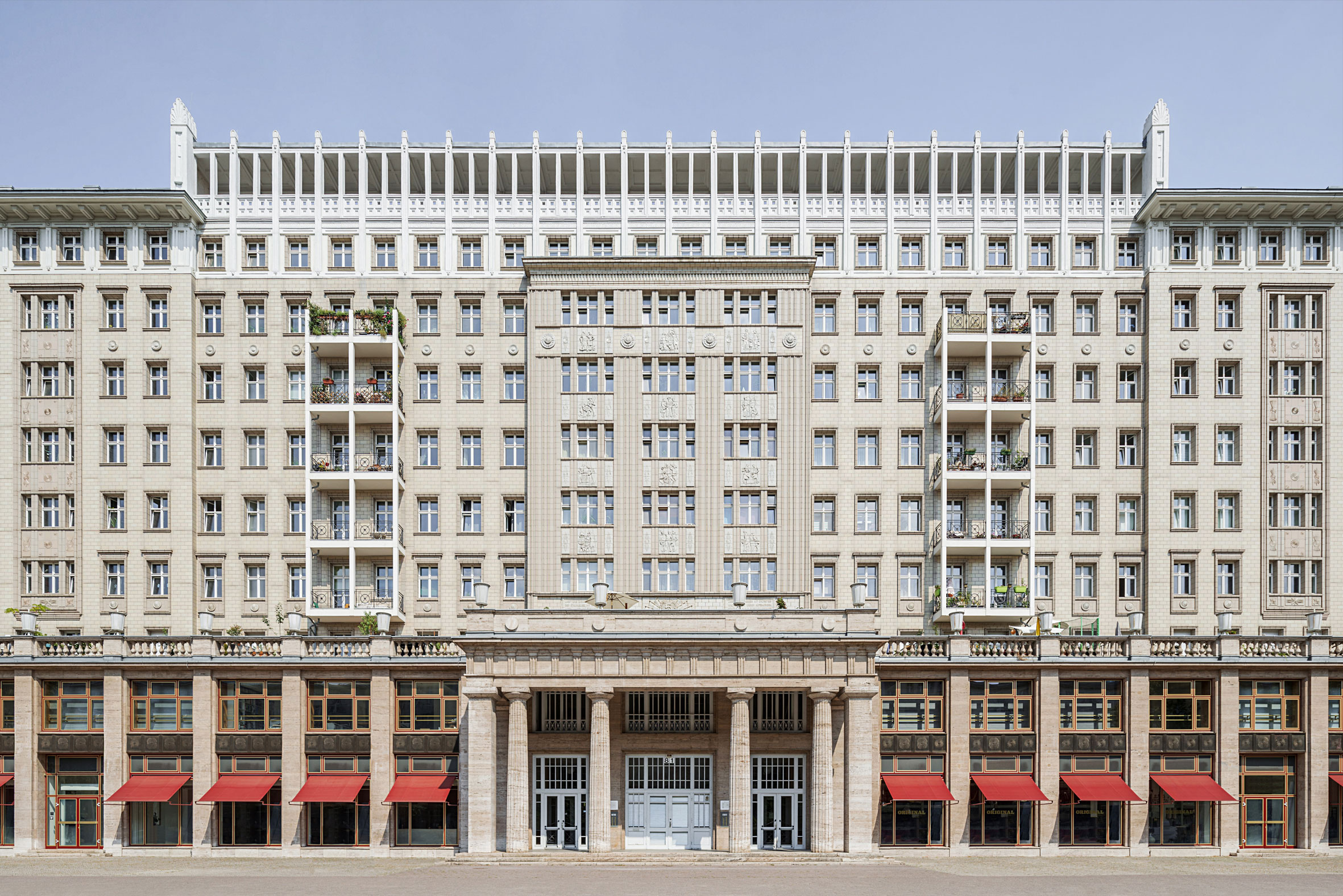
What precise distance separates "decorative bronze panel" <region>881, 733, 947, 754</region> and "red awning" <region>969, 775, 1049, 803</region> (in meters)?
1.98

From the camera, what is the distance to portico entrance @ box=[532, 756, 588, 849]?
151 ft

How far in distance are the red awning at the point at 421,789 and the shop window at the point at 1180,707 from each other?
31884mm

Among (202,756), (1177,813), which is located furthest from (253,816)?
(1177,813)

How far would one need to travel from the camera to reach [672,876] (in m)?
39.3

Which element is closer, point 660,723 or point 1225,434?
point 660,723

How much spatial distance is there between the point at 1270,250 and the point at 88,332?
62.8 m

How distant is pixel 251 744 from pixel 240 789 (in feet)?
6.49

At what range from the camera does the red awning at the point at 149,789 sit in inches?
1767

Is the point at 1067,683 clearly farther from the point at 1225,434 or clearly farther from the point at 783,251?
the point at 783,251

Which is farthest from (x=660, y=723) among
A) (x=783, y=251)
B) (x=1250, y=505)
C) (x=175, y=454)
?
(x=1250, y=505)

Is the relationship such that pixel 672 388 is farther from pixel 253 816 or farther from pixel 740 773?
pixel 253 816

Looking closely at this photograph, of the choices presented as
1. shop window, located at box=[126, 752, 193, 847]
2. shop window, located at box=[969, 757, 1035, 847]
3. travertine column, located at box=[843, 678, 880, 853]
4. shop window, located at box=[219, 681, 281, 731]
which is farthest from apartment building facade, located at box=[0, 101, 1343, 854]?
travertine column, located at box=[843, 678, 880, 853]

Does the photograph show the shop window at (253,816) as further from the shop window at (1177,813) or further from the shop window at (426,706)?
the shop window at (1177,813)

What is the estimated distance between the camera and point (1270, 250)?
179 ft
